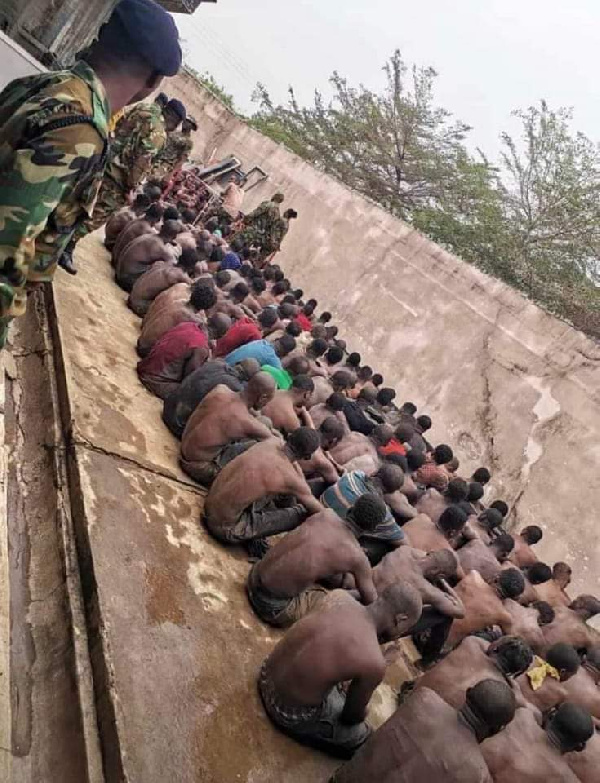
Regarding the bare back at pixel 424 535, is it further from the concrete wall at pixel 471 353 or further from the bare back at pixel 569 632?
the concrete wall at pixel 471 353

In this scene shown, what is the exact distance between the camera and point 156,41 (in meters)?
2.05

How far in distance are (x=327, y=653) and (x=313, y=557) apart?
25.6 inches

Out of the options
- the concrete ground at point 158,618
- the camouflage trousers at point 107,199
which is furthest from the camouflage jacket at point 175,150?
the concrete ground at point 158,618

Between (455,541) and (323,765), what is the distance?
2727mm

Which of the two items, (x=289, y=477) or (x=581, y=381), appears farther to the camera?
(x=581, y=381)

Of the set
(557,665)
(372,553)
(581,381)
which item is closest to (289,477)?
(372,553)

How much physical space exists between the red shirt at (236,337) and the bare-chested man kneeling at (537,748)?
3.96 metres

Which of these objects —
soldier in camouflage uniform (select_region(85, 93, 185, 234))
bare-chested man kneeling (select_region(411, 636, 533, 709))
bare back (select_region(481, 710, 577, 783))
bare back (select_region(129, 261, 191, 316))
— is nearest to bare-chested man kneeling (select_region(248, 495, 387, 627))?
bare-chested man kneeling (select_region(411, 636, 533, 709))

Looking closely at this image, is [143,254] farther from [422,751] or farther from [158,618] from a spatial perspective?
[422,751]

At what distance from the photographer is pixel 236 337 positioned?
19.2ft

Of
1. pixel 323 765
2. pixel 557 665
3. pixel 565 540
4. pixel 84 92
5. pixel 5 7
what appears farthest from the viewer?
pixel 565 540

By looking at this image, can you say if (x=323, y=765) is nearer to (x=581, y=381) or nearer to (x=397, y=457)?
(x=397, y=457)

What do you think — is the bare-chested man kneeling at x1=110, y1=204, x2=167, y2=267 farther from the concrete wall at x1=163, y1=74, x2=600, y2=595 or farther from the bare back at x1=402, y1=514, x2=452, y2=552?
the concrete wall at x1=163, y1=74, x2=600, y2=595

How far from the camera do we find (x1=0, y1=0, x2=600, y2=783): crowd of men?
202 centimetres
